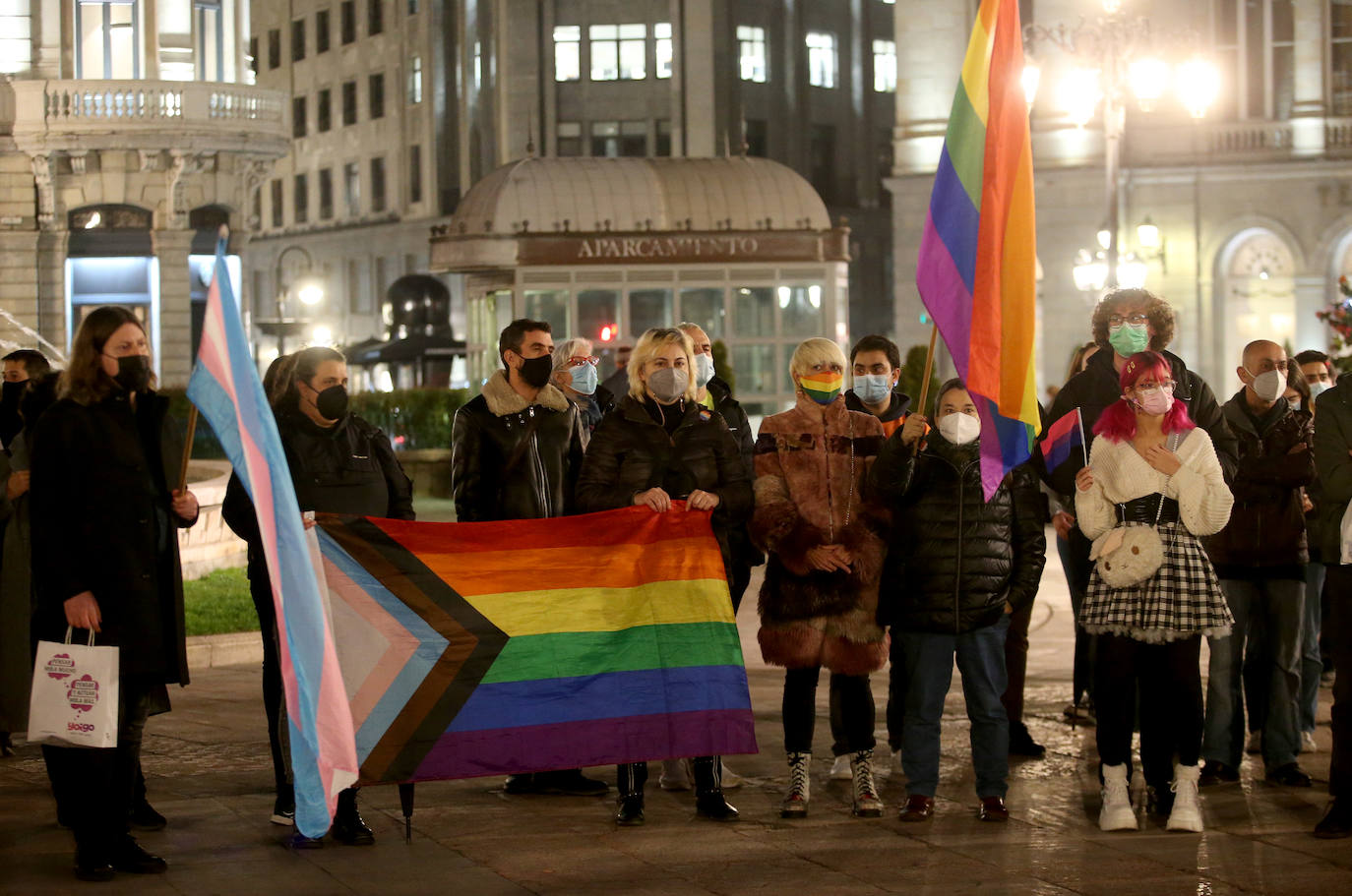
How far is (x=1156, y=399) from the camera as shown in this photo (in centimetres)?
761

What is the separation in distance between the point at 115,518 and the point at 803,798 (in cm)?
313

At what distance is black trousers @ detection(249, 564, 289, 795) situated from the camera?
7.59 m

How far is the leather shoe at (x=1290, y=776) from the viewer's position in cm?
859

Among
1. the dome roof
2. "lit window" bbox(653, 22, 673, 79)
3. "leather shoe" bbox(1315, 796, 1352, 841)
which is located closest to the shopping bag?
"leather shoe" bbox(1315, 796, 1352, 841)

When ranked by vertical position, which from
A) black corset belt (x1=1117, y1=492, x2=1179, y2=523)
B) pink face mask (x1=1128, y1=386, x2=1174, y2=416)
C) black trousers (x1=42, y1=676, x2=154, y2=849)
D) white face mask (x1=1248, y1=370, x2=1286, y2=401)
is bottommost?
black trousers (x1=42, y1=676, x2=154, y2=849)

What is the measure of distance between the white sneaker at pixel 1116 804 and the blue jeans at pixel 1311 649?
2327 mm

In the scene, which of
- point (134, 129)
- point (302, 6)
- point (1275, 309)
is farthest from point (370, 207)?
point (1275, 309)

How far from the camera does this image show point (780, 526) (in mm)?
8016

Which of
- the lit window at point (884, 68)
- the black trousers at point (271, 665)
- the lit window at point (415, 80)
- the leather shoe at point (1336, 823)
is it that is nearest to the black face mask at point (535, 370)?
the black trousers at point (271, 665)

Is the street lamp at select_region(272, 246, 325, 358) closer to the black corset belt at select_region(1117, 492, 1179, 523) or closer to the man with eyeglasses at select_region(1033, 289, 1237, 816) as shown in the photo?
the man with eyeglasses at select_region(1033, 289, 1237, 816)

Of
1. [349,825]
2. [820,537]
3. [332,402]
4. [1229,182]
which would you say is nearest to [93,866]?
[349,825]

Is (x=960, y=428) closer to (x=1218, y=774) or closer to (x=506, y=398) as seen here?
(x=506, y=398)

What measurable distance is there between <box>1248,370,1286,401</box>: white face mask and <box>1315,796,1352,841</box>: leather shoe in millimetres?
2229

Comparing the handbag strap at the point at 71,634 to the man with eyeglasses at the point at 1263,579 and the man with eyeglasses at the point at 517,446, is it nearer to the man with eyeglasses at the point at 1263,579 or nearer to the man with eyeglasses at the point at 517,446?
the man with eyeglasses at the point at 517,446
